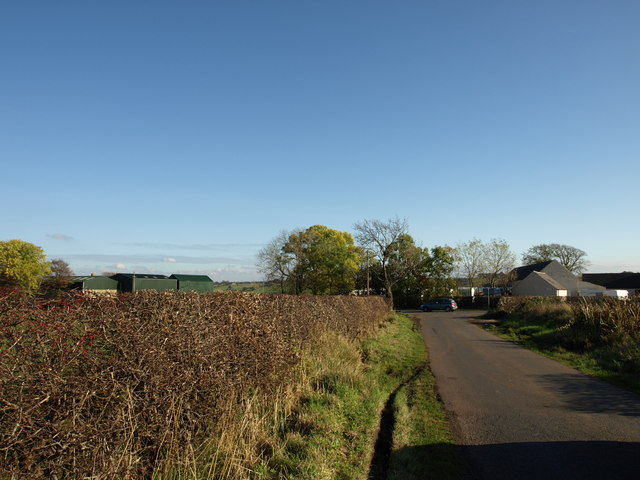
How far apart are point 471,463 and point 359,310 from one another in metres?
12.3

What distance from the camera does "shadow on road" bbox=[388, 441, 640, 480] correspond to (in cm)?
483

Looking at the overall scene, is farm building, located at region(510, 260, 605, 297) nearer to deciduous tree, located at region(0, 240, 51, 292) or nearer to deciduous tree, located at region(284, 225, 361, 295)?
deciduous tree, located at region(284, 225, 361, 295)

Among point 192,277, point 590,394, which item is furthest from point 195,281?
point 590,394

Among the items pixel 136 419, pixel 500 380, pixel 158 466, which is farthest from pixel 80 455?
pixel 500 380

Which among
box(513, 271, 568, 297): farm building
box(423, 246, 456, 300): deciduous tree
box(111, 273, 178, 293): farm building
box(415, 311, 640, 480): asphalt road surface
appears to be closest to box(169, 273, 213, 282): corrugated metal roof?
box(111, 273, 178, 293): farm building

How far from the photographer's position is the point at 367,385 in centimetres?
845

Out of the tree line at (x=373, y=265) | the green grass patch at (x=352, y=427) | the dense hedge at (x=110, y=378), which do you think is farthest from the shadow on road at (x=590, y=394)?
the tree line at (x=373, y=265)

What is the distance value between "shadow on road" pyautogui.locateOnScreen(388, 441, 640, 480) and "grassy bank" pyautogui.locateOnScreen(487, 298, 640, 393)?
425cm

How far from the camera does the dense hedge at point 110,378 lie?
321 centimetres

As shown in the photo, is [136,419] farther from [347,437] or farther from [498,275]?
[498,275]

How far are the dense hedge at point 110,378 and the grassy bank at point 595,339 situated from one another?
28.3 ft

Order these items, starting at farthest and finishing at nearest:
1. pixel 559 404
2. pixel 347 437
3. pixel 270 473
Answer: pixel 559 404, pixel 347 437, pixel 270 473

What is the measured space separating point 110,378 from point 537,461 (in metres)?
4.98

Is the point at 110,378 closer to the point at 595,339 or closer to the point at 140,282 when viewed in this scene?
the point at 595,339
